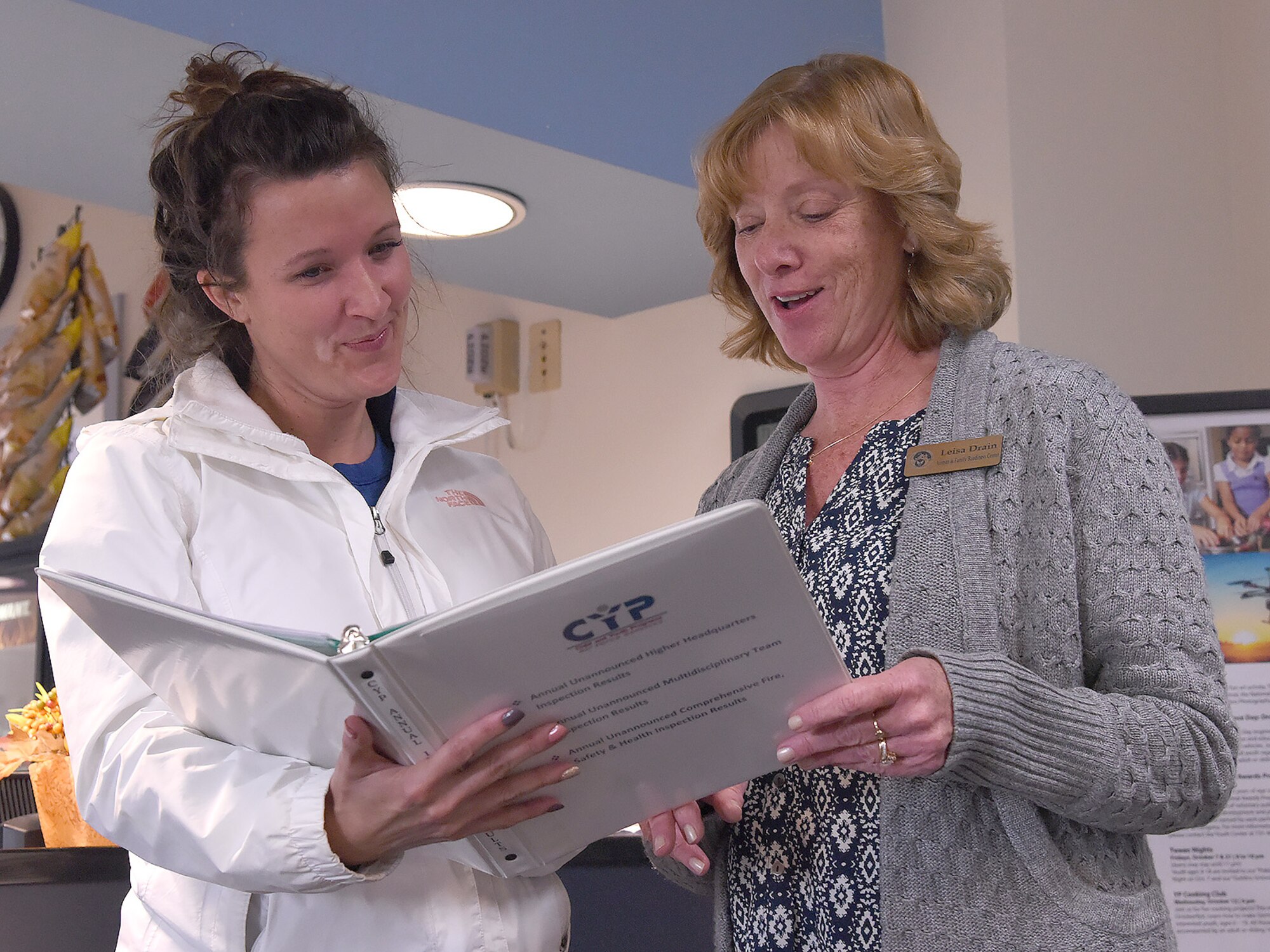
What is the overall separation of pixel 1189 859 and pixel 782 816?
1291 millimetres

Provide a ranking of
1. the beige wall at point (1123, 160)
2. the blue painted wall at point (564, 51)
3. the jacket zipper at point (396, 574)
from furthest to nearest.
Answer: the beige wall at point (1123, 160)
the blue painted wall at point (564, 51)
the jacket zipper at point (396, 574)

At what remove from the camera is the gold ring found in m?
0.96

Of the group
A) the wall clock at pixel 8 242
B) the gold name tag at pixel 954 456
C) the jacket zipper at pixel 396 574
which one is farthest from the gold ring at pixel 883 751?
the wall clock at pixel 8 242

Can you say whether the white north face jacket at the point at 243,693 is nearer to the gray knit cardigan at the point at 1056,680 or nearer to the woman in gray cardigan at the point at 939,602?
the woman in gray cardigan at the point at 939,602

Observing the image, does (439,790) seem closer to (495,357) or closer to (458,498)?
(458,498)

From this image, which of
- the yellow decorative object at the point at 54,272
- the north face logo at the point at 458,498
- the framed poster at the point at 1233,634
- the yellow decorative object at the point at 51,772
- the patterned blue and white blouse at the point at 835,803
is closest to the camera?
the patterned blue and white blouse at the point at 835,803

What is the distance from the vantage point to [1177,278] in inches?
116

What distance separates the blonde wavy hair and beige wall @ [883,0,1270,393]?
127 cm

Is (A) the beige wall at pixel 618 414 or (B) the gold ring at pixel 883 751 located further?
(A) the beige wall at pixel 618 414

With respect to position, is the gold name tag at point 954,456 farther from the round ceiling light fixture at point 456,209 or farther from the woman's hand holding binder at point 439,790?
the round ceiling light fixture at point 456,209

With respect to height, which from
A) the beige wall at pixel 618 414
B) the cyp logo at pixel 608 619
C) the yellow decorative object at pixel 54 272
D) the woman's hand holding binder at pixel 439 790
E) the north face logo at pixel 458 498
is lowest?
the woman's hand holding binder at pixel 439 790

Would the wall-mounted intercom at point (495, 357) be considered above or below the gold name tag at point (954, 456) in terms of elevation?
above

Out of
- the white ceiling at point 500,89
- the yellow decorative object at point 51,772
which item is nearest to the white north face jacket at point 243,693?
the yellow decorative object at point 51,772

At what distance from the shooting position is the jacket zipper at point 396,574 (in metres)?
1.28
